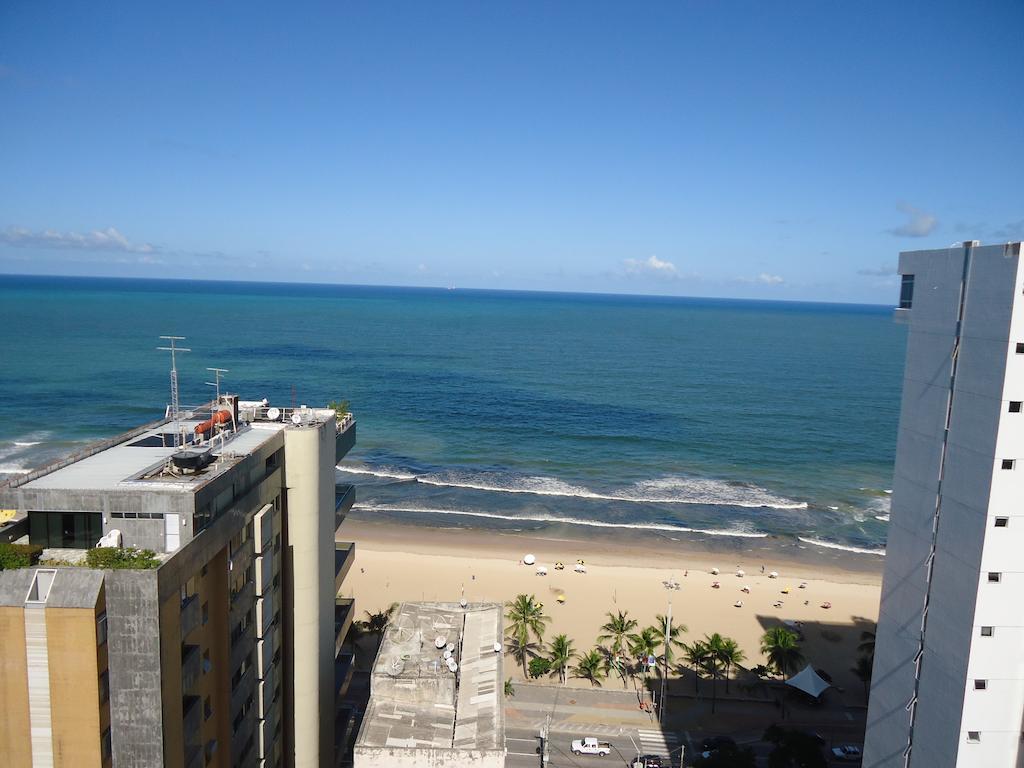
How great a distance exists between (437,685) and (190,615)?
37.5ft

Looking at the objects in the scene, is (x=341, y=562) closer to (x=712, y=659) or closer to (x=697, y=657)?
(x=697, y=657)

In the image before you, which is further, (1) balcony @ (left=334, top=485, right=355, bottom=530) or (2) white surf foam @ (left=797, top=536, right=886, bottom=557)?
(2) white surf foam @ (left=797, top=536, right=886, bottom=557)

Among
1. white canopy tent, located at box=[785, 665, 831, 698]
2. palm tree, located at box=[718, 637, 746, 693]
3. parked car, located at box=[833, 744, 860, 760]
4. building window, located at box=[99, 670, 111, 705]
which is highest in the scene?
building window, located at box=[99, 670, 111, 705]

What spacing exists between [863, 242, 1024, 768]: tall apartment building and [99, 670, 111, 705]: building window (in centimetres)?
2263

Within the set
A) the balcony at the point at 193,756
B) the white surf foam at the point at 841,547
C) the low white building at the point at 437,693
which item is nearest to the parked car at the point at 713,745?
the low white building at the point at 437,693

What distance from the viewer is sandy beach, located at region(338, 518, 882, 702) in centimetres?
5669

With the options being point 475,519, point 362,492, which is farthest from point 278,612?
point 362,492

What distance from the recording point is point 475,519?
81375 mm

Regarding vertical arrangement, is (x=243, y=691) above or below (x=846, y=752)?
above

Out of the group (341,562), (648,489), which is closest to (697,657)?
(341,562)

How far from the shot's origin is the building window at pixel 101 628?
17016 millimetres

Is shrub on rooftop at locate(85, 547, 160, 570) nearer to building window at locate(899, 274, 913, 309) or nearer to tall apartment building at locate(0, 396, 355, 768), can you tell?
tall apartment building at locate(0, 396, 355, 768)

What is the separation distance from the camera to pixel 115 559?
58.7 feet

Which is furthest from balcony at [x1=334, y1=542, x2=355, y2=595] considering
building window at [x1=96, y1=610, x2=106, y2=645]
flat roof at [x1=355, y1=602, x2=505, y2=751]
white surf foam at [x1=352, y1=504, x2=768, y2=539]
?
white surf foam at [x1=352, y1=504, x2=768, y2=539]
